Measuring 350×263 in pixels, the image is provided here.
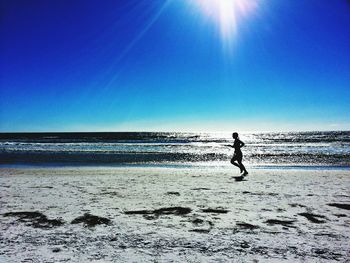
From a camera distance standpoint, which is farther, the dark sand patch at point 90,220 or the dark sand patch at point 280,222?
the dark sand patch at point 90,220

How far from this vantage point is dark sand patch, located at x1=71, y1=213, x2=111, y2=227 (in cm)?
588

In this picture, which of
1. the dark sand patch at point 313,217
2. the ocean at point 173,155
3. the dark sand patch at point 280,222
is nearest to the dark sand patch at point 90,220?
the dark sand patch at point 280,222

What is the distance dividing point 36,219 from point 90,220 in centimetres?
117

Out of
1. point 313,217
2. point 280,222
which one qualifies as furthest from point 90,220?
point 313,217

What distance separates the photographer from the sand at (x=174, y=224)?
4.43 metres

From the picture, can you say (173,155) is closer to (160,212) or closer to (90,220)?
(160,212)

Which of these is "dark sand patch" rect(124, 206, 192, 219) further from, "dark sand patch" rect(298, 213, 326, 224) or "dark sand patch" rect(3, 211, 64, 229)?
"dark sand patch" rect(298, 213, 326, 224)

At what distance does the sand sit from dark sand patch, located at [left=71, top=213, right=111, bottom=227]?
0.07 ft

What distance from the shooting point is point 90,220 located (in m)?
6.07

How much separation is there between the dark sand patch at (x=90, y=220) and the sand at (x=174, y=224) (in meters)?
0.02

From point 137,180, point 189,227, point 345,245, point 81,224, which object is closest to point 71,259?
point 81,224

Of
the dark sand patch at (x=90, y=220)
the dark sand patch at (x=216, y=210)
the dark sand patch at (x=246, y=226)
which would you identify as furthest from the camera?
the dark sand patch at (x=216, y=210)

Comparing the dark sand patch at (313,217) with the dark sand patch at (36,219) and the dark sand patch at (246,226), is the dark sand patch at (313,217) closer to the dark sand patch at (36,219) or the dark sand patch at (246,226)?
the dark sand patch at (246,226)

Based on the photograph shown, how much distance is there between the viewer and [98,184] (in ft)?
34.4
